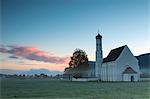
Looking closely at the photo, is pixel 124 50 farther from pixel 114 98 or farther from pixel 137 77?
pixel 114 98

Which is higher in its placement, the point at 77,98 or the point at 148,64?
the point at 148,64

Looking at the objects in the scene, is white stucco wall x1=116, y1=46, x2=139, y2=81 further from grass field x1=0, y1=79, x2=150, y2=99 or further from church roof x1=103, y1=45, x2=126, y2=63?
grass field x1=0, y1=79, x2=150, y2=99

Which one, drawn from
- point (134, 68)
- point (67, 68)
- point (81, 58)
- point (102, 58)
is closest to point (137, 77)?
point (134, 68)

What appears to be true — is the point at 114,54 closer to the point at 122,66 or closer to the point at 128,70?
the point at 122,66

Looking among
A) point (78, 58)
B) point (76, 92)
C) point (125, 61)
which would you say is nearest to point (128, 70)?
→ point (125, 61)

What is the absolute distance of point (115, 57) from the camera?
55312 mm

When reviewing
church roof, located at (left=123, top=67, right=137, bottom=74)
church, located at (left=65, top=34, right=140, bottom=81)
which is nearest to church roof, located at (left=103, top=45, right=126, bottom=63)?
church, located at (left=65, top=34, right=140, bottom=81)

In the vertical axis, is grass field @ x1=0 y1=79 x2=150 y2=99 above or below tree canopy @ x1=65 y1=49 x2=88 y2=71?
below

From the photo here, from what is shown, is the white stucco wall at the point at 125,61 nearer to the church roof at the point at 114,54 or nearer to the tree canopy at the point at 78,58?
the church roof at the point at 114,54

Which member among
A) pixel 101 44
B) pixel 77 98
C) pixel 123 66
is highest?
pixel 101 44

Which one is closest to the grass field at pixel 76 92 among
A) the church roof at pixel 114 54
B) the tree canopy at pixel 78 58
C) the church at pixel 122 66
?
the church at pixel 122 66

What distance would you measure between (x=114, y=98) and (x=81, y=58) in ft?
173

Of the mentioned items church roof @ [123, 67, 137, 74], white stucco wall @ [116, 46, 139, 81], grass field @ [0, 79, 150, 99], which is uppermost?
white stucco wall @ [116, 46, 139, 81]

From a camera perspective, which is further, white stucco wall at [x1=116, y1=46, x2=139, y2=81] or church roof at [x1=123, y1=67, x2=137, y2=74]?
white stucco wall at [x1=116, y1=46, x2=139, y2=81]
